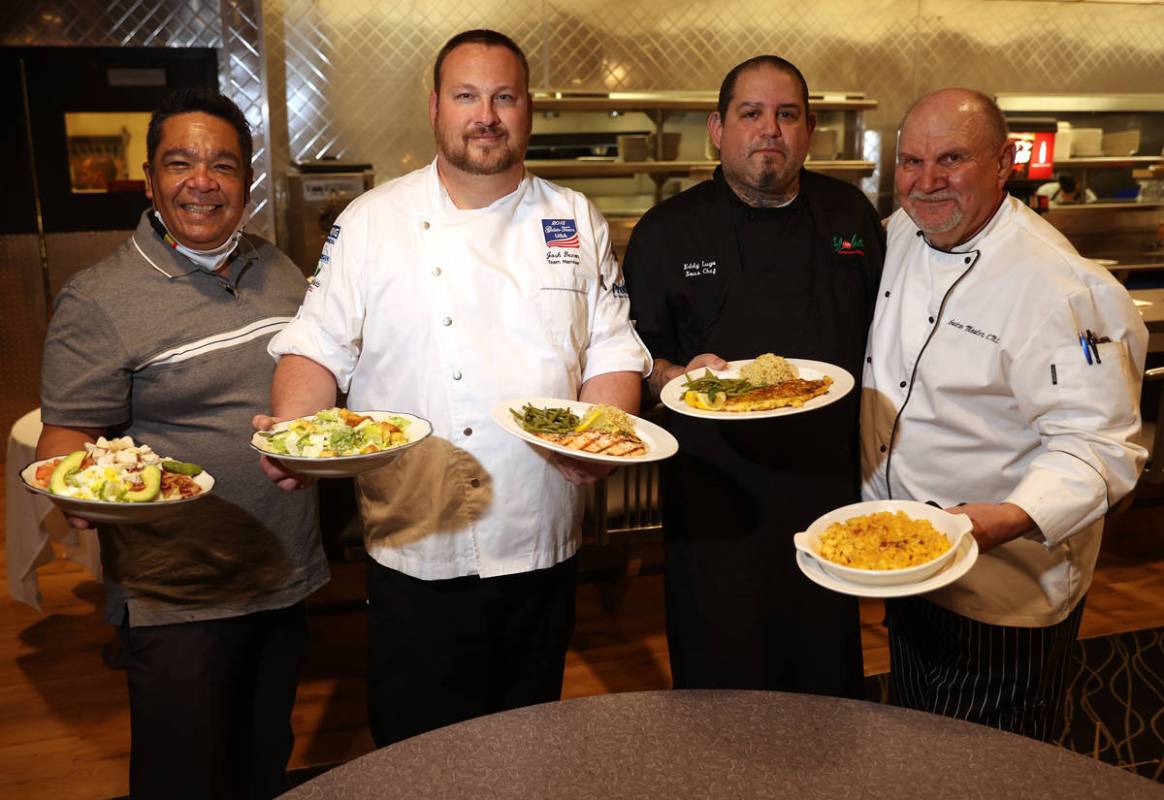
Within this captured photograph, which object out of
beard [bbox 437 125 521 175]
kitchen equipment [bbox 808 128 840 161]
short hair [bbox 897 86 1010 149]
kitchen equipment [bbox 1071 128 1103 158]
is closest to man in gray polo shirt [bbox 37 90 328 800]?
beard [bbox 437 125 521 175]

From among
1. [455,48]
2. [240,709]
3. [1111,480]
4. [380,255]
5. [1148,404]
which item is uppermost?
[455,48]

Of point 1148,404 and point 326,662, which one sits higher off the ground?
point 1148,404

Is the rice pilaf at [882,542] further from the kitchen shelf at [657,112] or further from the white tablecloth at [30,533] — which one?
the kitchen shelf at [657,112]

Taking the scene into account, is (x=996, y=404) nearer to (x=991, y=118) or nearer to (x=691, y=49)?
(x=991, y=118)

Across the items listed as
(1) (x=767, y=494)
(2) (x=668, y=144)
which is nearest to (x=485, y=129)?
(1) (x=767, y=494)

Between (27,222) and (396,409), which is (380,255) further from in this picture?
(27,222)

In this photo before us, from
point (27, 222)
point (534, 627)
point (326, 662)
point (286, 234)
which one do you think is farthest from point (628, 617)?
point (27, 222)

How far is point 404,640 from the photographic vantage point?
82.4 inches

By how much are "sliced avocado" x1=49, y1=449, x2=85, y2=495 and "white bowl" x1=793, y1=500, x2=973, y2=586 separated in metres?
1.13

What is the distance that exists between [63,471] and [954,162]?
163 centimetres

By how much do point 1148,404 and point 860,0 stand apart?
437cm

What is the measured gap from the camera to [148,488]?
5.12ft

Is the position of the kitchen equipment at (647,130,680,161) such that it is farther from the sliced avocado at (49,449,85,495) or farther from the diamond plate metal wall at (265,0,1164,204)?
the sliced avocado at (49,449,85,495)

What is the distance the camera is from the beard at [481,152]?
1.92 metres
